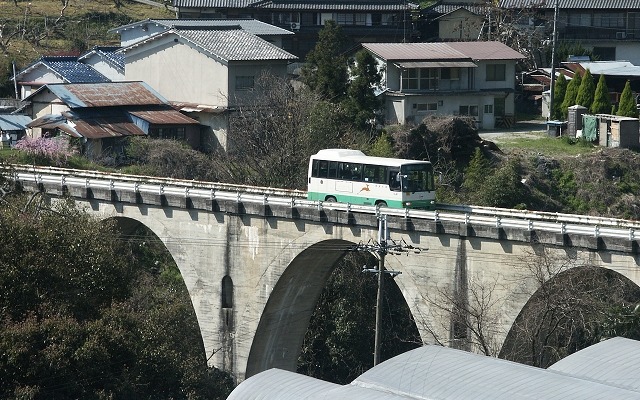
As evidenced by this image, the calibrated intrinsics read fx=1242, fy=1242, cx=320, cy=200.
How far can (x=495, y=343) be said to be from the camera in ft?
113

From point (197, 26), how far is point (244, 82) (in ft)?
18.6

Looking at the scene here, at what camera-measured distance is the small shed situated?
55406 mm

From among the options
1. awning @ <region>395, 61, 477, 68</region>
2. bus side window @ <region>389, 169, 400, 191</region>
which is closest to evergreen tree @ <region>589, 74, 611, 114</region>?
awning @ <region>395, 61, 477, 68</region>

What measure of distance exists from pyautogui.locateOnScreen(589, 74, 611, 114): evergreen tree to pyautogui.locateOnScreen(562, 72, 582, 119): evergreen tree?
4.86ft

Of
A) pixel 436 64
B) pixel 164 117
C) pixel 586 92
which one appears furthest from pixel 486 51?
pixel 164 117

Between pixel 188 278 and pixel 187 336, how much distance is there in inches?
86.6

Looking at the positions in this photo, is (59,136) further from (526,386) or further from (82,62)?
(526,386)

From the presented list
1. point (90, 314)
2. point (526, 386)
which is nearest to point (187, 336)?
point (90, 314)

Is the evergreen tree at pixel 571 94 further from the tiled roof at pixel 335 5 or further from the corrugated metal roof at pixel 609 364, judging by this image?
the corrugated metal roof at pixel 609 364

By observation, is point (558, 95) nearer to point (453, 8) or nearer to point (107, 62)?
point (453, 8)

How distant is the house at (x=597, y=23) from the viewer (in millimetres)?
69750

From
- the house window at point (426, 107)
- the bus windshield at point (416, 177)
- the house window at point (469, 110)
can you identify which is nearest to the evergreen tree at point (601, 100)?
the house window at point (469, 110)

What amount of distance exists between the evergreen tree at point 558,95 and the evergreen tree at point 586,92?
162cm

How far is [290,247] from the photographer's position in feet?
128
